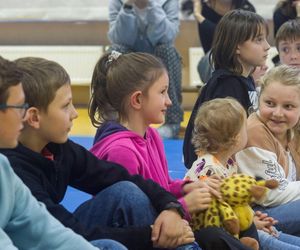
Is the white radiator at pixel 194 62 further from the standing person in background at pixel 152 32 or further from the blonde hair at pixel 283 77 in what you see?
the blonde hair at pixel 283 77

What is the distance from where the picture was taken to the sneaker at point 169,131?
5.28m

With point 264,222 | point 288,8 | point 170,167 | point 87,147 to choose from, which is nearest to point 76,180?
point 264,222

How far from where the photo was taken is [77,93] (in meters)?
6.92

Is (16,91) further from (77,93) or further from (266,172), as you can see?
(77,93)

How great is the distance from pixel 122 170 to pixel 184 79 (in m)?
4.69

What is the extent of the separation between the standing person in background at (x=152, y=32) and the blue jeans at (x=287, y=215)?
2710 millimetres

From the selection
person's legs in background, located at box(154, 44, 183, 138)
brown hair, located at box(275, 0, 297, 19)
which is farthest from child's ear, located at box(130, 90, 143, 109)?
person's legs in background, located at box(154, 44, 183, 138)

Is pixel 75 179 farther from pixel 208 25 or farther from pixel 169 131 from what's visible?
pixel 208 25

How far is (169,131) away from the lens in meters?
5.29

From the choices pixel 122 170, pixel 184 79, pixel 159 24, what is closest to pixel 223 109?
pixel 122 170

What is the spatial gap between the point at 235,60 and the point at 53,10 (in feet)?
13.5

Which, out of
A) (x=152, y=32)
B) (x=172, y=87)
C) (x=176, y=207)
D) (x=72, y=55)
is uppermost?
(x=176, y=207)

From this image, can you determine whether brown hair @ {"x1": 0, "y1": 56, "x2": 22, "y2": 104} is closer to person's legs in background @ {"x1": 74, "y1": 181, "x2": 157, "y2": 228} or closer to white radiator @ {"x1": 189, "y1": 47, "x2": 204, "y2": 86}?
person's legs in background @ {"x1": 74, "y1": 181, "x2": 157, "y2": 228}

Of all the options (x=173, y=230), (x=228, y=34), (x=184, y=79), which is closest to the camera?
(x=173, y=230)
